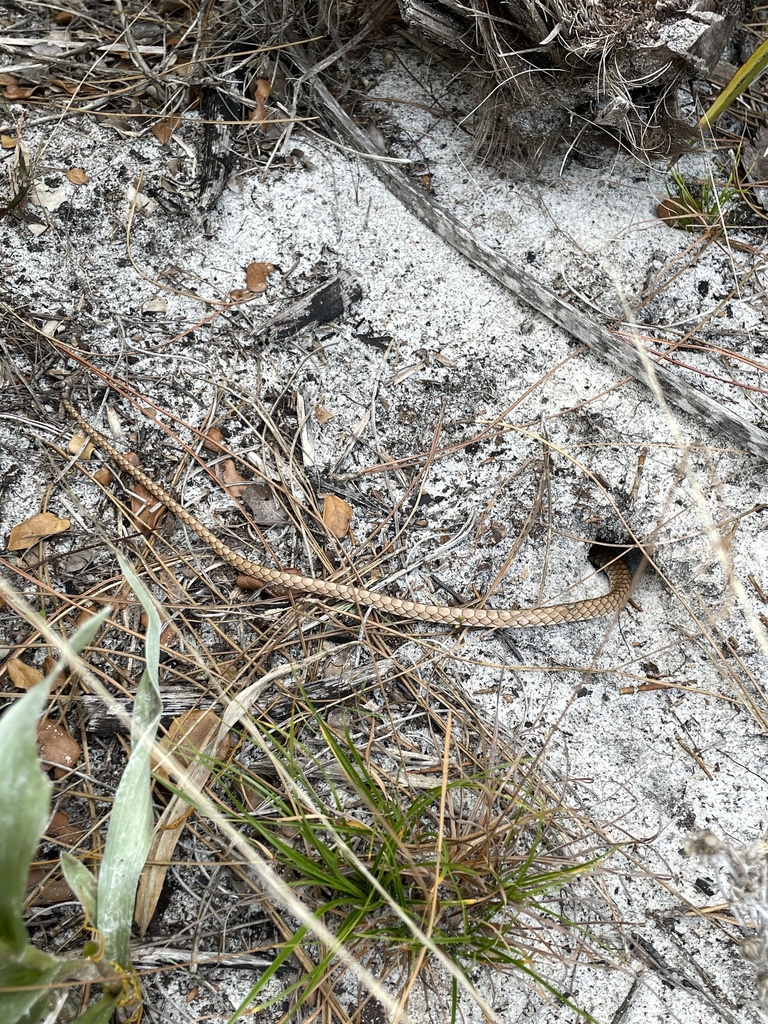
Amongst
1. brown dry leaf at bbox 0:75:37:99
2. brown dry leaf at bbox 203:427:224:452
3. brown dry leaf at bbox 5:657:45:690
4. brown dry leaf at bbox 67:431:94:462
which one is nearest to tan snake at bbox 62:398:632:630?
brown dry leaf at bbox 67:431:94:462

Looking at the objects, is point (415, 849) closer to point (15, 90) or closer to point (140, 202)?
point (140, 202)

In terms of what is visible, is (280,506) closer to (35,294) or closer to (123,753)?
(123,753)

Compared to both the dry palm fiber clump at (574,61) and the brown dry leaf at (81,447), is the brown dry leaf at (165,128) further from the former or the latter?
the brown dry leaf at (81,447)

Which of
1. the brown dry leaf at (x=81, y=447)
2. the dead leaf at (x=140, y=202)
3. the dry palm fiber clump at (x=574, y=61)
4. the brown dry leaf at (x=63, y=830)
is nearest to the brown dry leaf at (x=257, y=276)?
the dead leaf at (x=140, y=202)

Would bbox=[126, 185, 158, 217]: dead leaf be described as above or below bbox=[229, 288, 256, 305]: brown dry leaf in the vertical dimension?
above

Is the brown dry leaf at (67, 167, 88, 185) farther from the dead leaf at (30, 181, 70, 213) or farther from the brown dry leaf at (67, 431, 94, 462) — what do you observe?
the brown dry leaf at (67, 431, 94, 462)

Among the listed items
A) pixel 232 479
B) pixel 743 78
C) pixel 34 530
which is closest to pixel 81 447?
pixel 34 530
